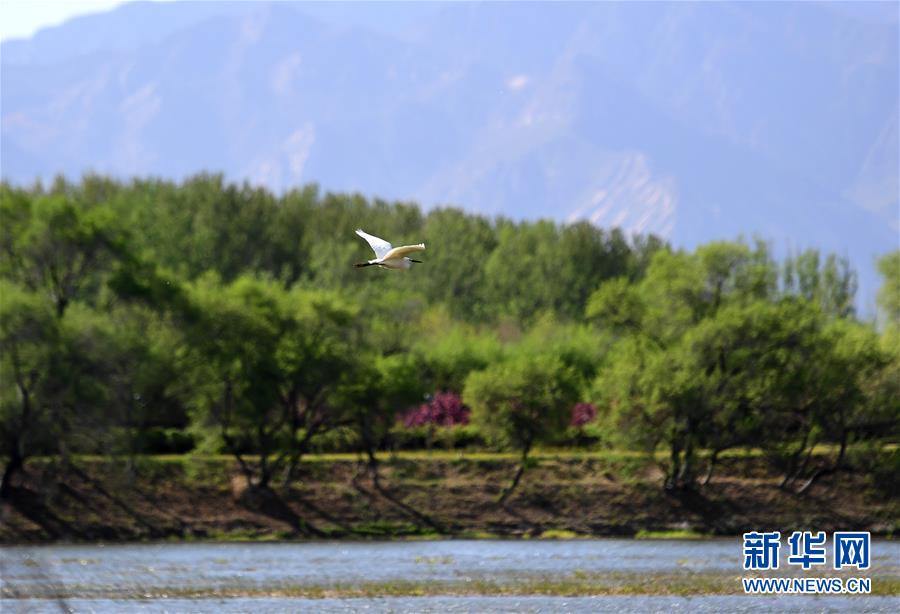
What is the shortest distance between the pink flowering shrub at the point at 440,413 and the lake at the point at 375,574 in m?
17.1

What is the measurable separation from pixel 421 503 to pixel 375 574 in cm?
2269

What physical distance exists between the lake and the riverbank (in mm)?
3698

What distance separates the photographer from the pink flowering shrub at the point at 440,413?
7931 centimetres

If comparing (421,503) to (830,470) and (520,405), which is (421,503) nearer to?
(520,405)

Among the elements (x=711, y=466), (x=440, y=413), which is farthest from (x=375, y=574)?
(x=440, y=413)

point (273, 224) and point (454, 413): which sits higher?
point (273, 224)

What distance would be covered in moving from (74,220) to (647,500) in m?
28.6

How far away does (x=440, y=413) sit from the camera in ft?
267

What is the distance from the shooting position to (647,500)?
6800 cm

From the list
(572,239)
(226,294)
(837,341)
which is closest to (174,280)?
(226,294)

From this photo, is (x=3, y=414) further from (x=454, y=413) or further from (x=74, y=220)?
(x=454, y=413)

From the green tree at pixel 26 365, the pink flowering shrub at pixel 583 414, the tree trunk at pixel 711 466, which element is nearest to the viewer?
the green tree at pixel 26 365

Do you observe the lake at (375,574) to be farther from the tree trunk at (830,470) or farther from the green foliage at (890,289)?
the green foliage at (890,289)

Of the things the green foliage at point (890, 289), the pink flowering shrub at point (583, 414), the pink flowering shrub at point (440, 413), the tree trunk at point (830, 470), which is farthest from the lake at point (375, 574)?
the green foliage at point (890, 289)
